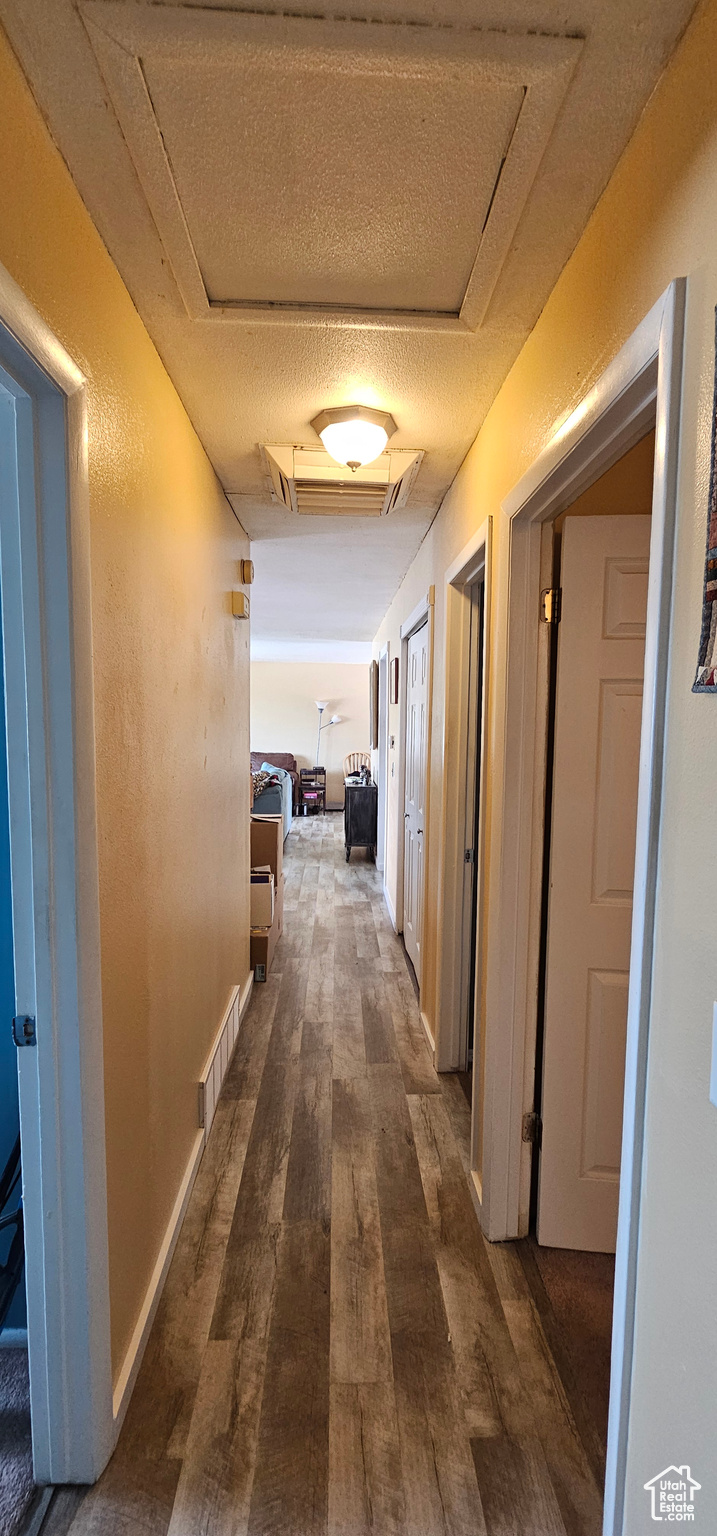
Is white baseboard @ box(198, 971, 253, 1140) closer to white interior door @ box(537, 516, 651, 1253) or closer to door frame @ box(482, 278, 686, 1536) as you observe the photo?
door frame @ box(482, 278, 686, 1536)

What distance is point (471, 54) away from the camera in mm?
877

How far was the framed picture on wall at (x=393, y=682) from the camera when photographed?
469cm

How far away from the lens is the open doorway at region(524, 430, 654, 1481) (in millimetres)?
1708

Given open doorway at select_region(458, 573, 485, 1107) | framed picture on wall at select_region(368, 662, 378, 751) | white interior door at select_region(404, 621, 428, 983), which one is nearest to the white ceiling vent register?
open doorway at select_region(458, 573, 485, 1107)

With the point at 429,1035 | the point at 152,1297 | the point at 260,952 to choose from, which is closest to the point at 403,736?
the point at 260,952

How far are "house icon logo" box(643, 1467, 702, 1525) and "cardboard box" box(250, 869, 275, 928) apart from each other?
2881mm

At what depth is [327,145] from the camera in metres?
1.03

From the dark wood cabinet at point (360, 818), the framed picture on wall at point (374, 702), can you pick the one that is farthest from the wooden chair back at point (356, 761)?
the dark wood cabinet at point (360, 818)

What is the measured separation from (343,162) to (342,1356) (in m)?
2.34

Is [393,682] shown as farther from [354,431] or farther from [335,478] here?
[354,431]

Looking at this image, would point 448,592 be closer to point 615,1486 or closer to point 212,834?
point 212,834

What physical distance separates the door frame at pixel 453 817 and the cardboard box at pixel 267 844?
5.31 feet

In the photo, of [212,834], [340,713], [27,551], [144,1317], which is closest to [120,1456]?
[144,1317]

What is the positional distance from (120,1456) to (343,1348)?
0.49 metres
